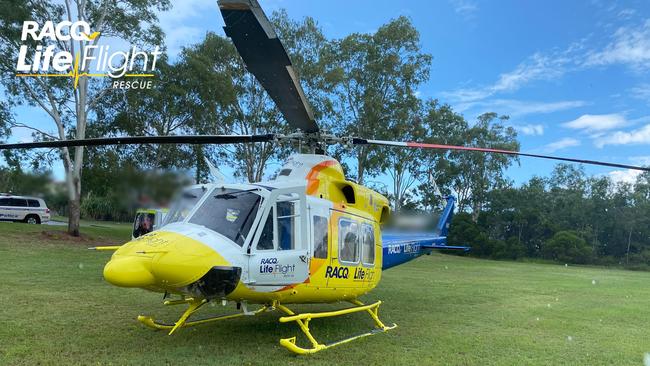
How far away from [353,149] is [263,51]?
25.1m

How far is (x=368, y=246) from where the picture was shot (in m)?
7.86

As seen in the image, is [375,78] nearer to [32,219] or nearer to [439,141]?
[439,141]

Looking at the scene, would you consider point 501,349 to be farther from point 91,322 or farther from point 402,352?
point 91,322

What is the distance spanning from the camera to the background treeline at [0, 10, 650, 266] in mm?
19422

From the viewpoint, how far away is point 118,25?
74.4 ft

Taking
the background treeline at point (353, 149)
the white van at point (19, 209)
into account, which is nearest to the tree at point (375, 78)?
the background treeline at point (353, 149)

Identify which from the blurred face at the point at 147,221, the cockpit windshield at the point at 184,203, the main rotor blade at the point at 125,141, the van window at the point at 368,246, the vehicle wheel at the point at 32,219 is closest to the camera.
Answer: the main rotor blade at the point at 125,141

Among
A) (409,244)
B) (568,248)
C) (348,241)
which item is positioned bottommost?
(568,248)

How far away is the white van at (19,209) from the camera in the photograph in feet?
87.6

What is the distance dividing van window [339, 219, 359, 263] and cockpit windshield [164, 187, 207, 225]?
227cm

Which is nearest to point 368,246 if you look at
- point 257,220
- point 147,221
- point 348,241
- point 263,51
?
point 348,241

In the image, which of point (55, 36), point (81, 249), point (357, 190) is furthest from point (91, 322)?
point (55, 36)

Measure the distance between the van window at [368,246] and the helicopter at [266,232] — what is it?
0.7 inches
